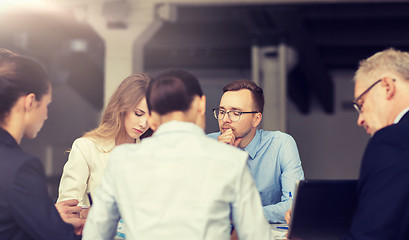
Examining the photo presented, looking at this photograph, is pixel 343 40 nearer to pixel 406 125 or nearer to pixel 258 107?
pixel 258 107

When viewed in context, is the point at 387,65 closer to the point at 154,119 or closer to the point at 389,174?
the point at 389,174

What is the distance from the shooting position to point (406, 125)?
6.32 ft

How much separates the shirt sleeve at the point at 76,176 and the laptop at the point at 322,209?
52.1 inches

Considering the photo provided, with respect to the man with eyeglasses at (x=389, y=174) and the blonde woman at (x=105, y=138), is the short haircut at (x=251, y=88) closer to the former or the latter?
the blonde woman at (x=105, y=138)

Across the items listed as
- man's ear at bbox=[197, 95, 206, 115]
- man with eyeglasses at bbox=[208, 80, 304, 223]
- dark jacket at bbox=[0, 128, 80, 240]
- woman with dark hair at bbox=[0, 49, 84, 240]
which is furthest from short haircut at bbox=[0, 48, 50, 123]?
man with eyeglasses at bbox=[208, 80, 304, 223]

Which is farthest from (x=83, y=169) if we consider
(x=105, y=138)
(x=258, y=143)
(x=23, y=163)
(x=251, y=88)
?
(x=251, y=88)

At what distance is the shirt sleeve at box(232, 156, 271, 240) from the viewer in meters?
1.77

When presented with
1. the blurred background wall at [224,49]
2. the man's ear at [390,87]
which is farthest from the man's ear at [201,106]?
the blurred background wall at [224,49]

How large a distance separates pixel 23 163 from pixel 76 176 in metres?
1.03

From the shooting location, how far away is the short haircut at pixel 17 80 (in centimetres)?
192

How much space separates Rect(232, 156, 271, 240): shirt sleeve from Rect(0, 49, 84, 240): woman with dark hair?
67cm

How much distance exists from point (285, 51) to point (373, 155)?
31.7 feet

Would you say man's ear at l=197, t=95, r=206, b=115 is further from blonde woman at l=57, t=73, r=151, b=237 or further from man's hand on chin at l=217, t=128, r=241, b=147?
man's hand on chin at l=217, t=128, r=241, b=147

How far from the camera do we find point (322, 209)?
203 centimetres
